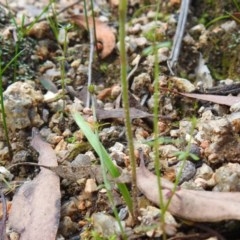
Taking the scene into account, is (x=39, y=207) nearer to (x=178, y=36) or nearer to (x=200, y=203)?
(x=200, y=203)

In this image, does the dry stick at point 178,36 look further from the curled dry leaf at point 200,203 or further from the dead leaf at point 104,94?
the curled dry leaf at point 200,203

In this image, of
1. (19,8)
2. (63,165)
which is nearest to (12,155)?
(63,165)

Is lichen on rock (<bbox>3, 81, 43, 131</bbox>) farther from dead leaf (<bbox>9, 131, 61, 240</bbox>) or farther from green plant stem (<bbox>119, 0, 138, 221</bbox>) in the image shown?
green plant stem (<bbox>119, 0, 138, 221</bbox>)

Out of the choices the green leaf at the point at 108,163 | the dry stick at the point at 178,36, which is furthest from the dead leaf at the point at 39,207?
the dry stick at the point at 178,36

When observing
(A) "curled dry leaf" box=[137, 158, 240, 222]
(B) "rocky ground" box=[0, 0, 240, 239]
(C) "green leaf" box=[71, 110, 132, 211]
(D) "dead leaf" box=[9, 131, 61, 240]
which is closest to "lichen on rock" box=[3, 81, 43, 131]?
(B) "rocky ground" box=[0, 0, 240, 239]

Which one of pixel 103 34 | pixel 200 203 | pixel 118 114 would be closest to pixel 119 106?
pixel 118 114
